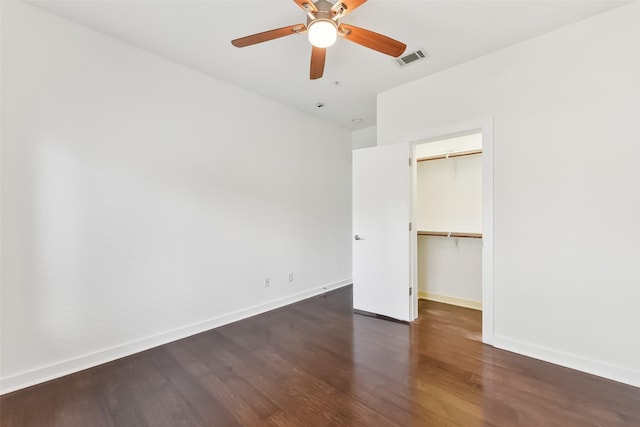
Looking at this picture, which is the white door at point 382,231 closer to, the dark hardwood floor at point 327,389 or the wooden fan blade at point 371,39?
the dark hardwood floor at point 327,389

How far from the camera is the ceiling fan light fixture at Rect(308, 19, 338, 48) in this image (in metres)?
1.69

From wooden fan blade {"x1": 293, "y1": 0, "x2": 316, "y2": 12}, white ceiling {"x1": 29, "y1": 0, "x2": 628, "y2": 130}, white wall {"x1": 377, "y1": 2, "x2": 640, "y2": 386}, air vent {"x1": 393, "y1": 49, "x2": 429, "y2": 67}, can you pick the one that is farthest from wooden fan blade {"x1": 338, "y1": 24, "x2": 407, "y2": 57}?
white wall {"x1": 377, "y1": 2, "x2": 640, "y2": 386}

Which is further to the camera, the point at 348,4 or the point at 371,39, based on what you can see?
the point at 371,39

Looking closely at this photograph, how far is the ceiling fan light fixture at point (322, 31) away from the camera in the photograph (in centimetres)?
169

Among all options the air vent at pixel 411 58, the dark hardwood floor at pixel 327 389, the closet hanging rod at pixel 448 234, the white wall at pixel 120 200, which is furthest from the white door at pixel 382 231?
the white wall at pixel 120 200

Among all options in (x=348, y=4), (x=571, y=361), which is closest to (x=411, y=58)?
(x=348, y=4)

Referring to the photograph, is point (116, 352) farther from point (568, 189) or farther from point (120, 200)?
point (568, 189)

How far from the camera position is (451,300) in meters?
3.66

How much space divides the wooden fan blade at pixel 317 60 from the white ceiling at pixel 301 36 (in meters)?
0.38

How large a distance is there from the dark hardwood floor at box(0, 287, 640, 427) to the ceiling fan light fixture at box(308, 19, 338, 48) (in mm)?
2440

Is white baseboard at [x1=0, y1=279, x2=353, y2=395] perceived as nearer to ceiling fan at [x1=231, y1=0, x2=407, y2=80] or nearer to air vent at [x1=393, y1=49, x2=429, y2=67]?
ceiling fan at [x1=231, y1=0, x2=407, y2=80]

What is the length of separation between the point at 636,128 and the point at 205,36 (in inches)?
139

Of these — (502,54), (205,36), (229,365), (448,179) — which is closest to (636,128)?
(502,54)

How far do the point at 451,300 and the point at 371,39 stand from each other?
11.1 feet
